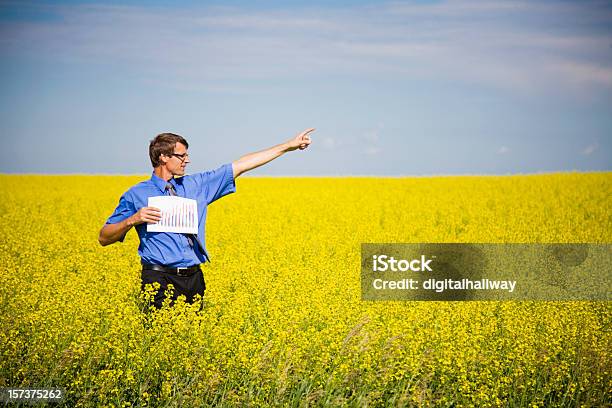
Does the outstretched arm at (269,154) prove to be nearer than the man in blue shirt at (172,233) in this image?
No

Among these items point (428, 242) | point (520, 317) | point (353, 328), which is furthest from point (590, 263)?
point (353, 328)

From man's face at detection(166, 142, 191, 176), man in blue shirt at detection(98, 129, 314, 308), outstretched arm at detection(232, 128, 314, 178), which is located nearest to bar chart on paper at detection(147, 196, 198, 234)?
man in blue shirt at detection(98, 129, 314, 308)

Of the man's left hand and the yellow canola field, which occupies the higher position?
the man's left hand

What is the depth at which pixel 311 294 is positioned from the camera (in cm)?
755

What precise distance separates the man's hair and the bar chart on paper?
39 cm

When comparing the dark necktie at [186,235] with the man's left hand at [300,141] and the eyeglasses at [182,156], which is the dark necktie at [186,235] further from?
the man's left hand at [300,141]

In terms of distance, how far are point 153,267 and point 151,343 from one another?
2.41 ft

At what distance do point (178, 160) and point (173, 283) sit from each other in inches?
42.1

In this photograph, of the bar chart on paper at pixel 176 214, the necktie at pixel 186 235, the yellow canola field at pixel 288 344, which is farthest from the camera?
the necktie at pixel 186 235

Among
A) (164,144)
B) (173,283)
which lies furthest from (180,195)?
(173,283)

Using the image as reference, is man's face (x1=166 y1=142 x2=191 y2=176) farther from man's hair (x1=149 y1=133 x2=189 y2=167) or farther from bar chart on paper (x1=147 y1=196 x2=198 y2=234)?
bar chart on paper (x1=147 y1=196 x2=198 y2=234)

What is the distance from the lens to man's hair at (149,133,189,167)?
6.20m

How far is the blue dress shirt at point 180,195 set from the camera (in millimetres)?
6305

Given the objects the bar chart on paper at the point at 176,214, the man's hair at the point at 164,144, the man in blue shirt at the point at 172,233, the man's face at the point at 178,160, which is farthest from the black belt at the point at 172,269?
the man's hair at the point at 164,144
